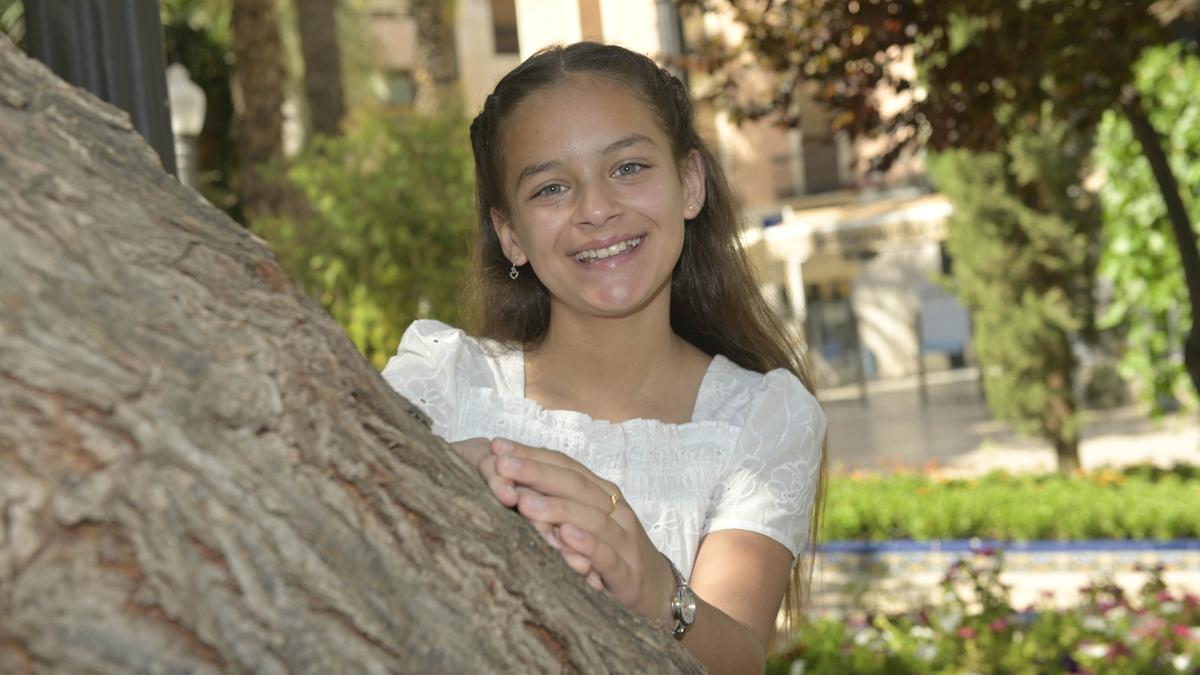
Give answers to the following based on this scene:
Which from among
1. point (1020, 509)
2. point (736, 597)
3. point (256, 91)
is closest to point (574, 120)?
point (736, 597)

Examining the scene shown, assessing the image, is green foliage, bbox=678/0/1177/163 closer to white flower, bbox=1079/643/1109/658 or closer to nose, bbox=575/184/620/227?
white flower, bbox=1079/643/1109/658

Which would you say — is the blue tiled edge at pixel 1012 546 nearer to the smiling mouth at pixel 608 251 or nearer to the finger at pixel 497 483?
the smiling mouth at pixel 608 251

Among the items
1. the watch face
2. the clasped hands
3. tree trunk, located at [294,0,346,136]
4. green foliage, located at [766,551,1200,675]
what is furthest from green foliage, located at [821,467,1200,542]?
the clasped hands

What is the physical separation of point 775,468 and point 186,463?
3.69 ft

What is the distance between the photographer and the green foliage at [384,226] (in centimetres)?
991

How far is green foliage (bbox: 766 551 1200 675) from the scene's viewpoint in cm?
449

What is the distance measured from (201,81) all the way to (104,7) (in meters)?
13.2

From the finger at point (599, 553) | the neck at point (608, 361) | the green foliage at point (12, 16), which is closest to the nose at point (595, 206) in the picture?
the neck at point (608, 361)

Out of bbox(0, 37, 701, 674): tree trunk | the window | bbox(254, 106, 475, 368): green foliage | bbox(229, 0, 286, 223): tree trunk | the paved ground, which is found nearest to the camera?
bbox(0, 37, 701, 674): tree trunk

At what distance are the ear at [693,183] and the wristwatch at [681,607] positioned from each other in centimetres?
89

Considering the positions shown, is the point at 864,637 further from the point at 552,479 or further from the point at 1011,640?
the point at 552,479

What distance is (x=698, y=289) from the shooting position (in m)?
2.26

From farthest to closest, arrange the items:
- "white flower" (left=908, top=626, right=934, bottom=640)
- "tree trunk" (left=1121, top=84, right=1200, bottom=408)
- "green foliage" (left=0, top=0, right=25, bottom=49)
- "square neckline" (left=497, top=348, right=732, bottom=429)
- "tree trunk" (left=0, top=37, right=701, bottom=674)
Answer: "green foliage" (left=0, top=0, right=25, bottom=49) → "white flower" (left=908, top=626, right=934, bottom=640) → "tree trunk" (left=1121, top=84, right=1200, bottom=408) → "square neckline" (left=497, top=348, right=732, bottom=429) → "tree trunk" (left=0, top=37, right=701, bottom=674)

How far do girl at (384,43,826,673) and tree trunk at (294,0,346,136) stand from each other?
10808mm
